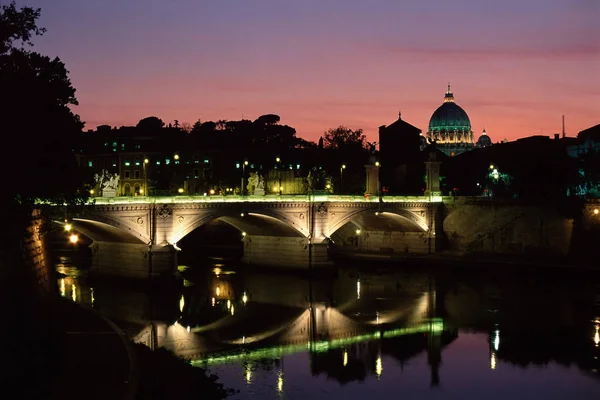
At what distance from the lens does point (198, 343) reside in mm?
37156

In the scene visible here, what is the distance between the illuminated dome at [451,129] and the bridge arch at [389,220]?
104 meters

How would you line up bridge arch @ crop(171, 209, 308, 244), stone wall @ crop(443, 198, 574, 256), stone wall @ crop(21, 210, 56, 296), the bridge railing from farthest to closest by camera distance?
stone wall @ crop(443, 198, 574, 256)
bridge arch @ crop(171, 209, 308, 244)
the bridge railing
stone wall @ crop(21, 210, 56, 296)

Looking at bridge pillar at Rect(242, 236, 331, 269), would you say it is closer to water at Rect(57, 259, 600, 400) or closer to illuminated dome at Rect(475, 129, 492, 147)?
water at Rect(57, 259, 600, 400)

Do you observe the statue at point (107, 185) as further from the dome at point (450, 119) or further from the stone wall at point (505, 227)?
the dome at point (450, 119)

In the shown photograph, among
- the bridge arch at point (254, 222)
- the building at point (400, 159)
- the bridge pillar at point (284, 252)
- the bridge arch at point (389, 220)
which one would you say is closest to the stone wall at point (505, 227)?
the bridge arch at point (389, 220)

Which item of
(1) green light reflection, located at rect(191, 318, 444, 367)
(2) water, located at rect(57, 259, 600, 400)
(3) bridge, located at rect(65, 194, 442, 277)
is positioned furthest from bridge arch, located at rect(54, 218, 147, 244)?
(1) green light reflection, located at rect(191, 318, 444, 367)

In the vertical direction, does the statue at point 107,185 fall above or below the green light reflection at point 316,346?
above

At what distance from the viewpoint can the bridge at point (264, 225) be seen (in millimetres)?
51250

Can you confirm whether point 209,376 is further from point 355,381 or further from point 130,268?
point 130,268

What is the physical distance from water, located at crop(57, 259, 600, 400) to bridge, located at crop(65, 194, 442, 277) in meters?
2.22

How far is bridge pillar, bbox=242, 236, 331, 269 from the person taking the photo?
61.2m

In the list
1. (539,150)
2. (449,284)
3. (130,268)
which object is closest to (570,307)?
(449,284)

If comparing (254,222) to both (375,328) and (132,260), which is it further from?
(375,328)

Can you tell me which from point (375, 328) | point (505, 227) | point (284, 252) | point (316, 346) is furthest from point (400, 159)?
point (316, 346)
